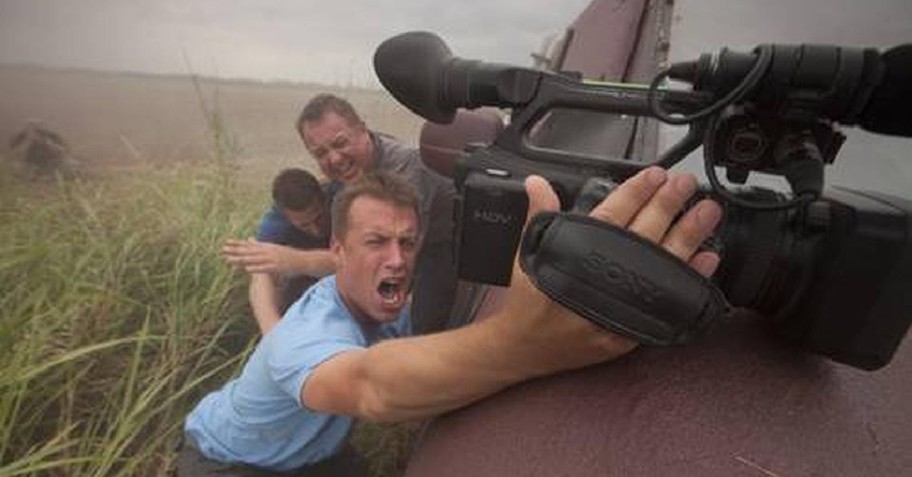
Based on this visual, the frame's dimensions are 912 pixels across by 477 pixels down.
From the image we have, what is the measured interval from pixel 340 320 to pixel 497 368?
42 centimetres

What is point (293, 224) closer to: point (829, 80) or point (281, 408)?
point (281, 408)

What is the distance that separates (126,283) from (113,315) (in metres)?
0.13

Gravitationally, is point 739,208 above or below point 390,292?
above

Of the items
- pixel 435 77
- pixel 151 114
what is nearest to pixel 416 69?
pixel 435 77

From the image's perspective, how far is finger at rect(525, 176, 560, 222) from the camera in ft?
1.84

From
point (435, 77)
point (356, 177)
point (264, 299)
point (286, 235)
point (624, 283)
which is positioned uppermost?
point (435, 77)

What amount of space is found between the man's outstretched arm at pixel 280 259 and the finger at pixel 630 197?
1271mm

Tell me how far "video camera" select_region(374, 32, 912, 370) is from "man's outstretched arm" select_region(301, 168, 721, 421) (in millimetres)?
30

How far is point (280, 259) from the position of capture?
69.6 inches

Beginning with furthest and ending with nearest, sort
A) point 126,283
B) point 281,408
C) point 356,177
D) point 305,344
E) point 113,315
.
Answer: point 356,177 → point 126,283 → point 113,315 → point 281,408 → point 305,344

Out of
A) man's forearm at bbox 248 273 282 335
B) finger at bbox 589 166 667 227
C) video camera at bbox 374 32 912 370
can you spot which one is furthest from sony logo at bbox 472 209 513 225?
man's forearm at bbox 248 273 282 335

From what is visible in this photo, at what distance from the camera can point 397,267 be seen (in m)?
1.32

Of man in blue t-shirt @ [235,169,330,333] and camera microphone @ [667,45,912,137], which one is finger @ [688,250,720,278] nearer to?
camera microphone @ [667,45,912,137]

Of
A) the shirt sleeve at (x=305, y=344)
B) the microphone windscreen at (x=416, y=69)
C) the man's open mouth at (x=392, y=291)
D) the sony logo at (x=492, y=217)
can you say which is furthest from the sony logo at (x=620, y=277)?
the man's open mouth at (x=392, y=291)
